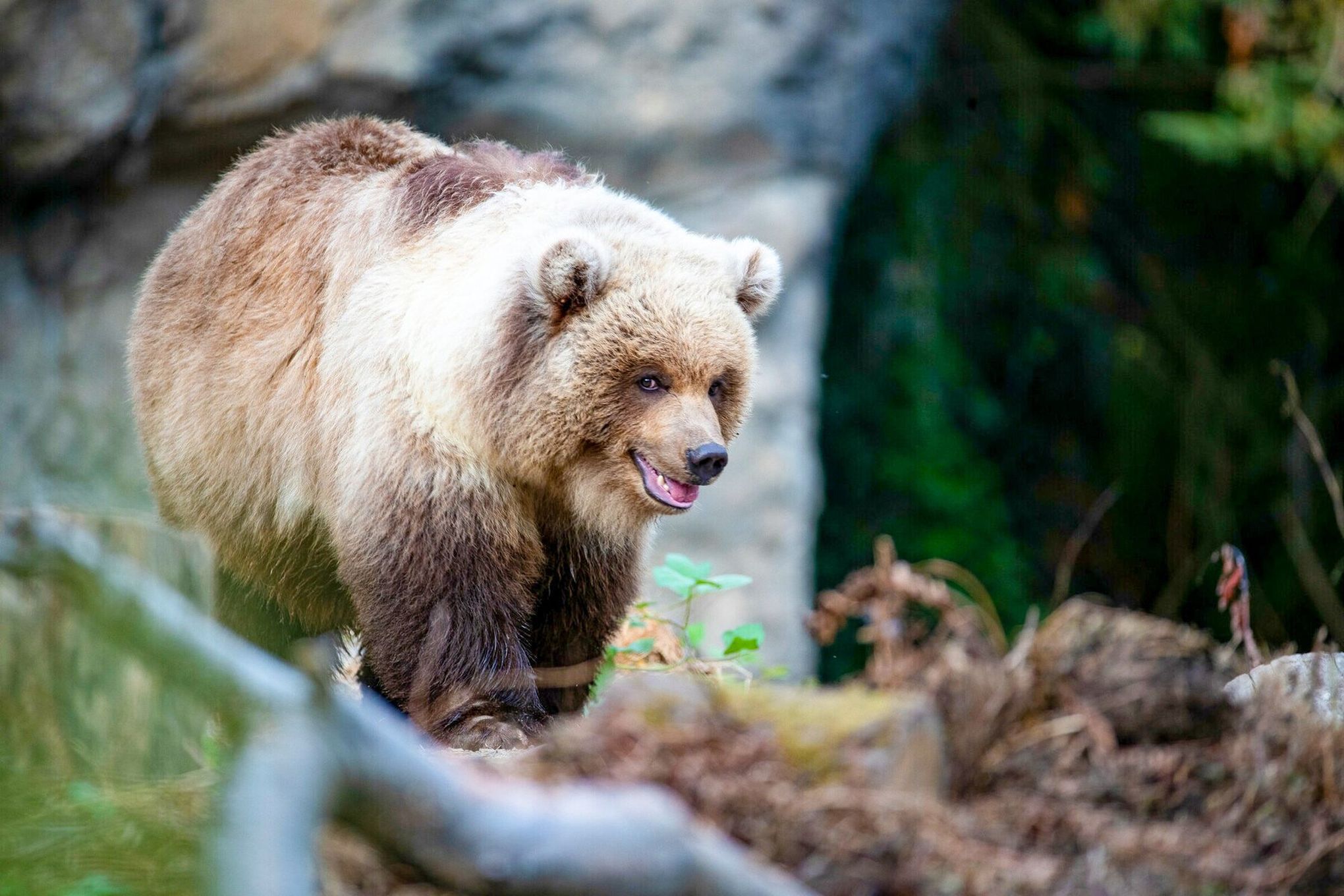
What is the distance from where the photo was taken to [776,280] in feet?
14.0

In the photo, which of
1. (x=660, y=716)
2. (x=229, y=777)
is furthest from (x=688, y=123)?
(x=229, y=777)

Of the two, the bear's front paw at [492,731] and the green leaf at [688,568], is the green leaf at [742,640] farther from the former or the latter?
the bear's front paw at [492,731]

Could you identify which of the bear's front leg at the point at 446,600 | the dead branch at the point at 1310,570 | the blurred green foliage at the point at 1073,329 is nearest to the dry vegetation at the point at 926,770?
the bear's front leg at the point at 446,600

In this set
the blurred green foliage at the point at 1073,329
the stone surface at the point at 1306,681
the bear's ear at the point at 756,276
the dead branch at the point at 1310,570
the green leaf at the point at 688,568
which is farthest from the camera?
the blurred green foliage at the point at 1073,329

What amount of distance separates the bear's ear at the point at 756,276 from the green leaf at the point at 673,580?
30.9 inches

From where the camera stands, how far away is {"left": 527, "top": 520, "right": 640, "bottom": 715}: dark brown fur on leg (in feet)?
13.7

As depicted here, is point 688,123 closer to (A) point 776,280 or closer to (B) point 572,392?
(A) point 776,280

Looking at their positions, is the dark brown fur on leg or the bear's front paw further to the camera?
the dark brown fur on leg

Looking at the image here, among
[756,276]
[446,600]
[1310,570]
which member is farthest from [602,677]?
[1310,570]

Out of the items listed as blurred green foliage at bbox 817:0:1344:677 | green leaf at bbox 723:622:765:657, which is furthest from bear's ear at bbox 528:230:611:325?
blurred green foliage at bbox 817:0:1344:677

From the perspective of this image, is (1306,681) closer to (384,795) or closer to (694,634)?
(694,634)

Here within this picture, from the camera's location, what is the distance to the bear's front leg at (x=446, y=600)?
3834 millimetres

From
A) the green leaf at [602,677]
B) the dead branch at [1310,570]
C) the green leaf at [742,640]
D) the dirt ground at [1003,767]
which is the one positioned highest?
the dead branch at [1310,570]

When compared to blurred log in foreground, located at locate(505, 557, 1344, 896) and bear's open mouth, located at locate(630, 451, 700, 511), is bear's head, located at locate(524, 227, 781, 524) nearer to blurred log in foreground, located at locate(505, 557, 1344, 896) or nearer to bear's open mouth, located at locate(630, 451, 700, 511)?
bear's open mouth, located at locate(630, 451, 700, 511)
